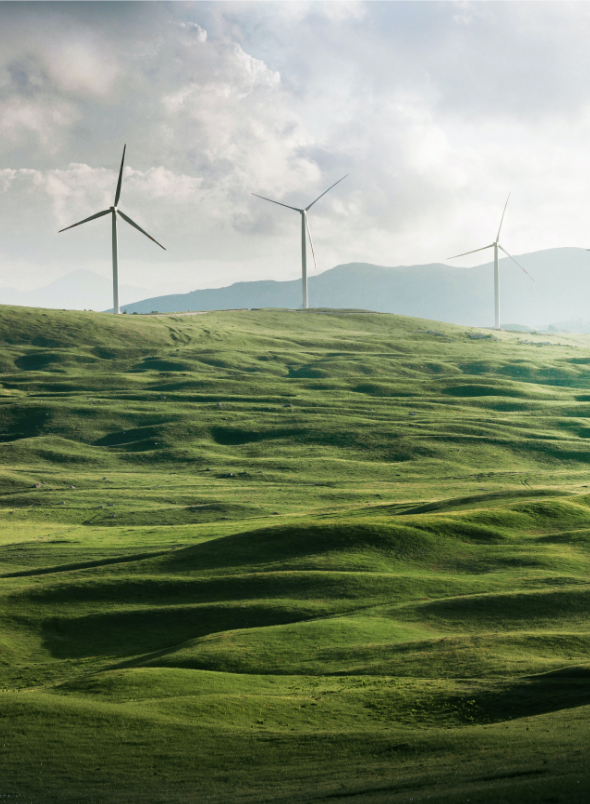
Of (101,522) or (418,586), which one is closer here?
(418,586)

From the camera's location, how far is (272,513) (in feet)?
343

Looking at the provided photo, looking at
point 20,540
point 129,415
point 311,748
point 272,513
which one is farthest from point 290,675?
point 129,415

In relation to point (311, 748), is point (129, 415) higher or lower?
higher

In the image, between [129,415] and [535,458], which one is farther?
[129,415]

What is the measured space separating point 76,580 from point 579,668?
4232 cm

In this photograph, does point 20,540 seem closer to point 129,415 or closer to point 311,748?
point 311,748

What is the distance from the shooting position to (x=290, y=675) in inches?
1674

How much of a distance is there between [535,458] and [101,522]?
8203 cm

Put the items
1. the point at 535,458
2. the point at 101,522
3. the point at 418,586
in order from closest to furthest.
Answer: the point at 418,586 < the point at 101,522 < the point at 535,458

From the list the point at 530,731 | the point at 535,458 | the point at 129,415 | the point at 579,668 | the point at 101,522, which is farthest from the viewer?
the point at 129,415

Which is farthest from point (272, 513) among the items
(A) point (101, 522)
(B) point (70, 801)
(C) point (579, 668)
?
(B) point (70, 801)

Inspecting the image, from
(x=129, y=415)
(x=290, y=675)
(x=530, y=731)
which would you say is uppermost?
(x=129, y=415)

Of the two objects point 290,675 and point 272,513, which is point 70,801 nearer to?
point 290,675

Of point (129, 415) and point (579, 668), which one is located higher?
point (129, 415)
